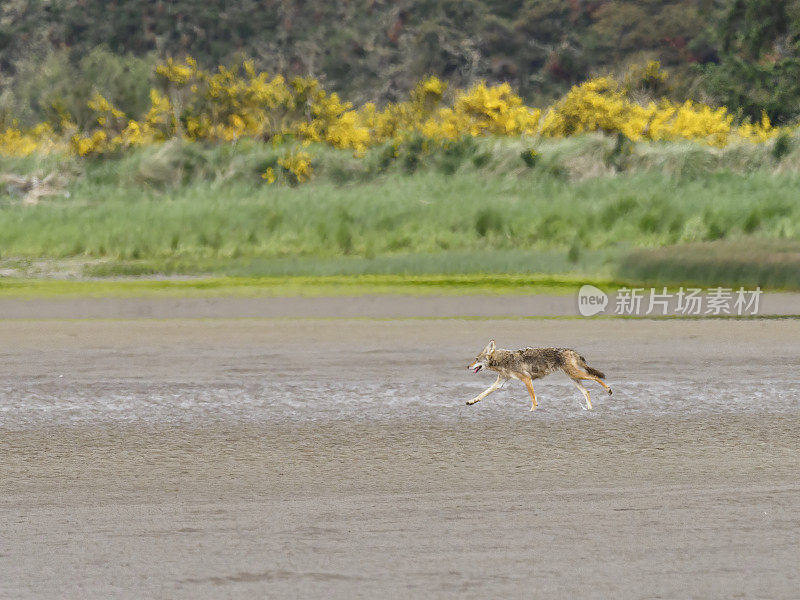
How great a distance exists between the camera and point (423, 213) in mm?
20609

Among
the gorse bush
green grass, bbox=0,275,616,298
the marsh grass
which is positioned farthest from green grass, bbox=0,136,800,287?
the gorse bush

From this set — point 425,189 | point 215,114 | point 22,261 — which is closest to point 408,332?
point 22,261

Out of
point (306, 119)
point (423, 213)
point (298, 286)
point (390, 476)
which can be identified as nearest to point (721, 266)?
point (298, 286)

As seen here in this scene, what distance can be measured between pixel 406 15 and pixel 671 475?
1935 inches

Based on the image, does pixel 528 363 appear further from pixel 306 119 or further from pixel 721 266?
pixel 306 119

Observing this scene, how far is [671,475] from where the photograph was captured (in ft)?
19.4

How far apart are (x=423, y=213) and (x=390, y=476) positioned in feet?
48.6

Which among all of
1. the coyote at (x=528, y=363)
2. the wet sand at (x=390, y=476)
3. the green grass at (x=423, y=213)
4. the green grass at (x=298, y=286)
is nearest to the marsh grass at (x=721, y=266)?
the green grass at (x=423, y=213)

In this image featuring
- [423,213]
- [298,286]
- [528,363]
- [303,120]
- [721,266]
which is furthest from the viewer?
[303,120]

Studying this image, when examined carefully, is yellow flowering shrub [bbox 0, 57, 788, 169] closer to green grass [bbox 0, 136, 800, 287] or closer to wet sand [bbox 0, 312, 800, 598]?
green grass [bbox 0, 136, 800, 287]

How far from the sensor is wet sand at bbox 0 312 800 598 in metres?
4.41

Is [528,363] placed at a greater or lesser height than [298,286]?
greater

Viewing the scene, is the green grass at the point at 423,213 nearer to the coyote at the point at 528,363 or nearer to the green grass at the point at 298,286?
the green grass at the point at 298,286

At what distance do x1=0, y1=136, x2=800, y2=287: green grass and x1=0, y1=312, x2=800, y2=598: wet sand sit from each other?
748cm
